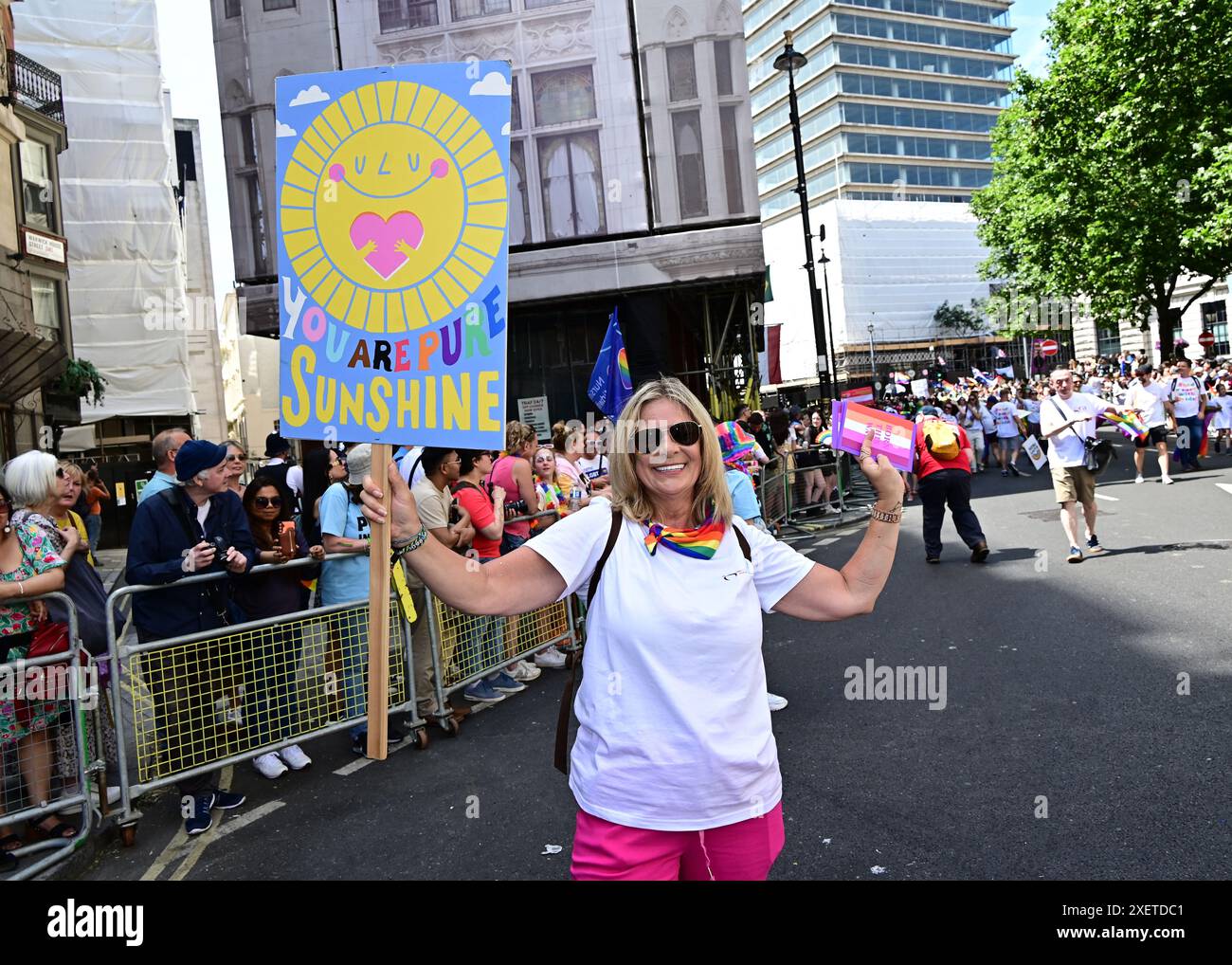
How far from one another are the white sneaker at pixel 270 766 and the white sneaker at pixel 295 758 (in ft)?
0.13

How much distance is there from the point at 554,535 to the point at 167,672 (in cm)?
360

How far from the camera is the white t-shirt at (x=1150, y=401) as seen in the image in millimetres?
16219

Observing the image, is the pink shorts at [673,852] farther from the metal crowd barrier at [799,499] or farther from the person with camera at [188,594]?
the metal crowd barrier at [799,499]

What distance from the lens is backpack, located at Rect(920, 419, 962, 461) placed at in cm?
1079

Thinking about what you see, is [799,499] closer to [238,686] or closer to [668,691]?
[238,686]

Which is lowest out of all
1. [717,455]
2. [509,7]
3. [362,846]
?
[362,846]

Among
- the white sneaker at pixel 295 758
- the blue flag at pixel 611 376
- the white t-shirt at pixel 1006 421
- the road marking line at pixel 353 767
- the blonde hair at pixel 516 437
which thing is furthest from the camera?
the white t-shirt at pixel 1006 421

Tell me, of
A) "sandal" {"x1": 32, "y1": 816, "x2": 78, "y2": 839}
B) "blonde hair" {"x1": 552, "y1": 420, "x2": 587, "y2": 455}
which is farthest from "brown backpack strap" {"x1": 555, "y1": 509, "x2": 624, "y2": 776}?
"blonde hair" {"x1": 552, "y1": 420, "x2": 587, "y2": 455}

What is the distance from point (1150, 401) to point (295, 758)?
15320 millimetres

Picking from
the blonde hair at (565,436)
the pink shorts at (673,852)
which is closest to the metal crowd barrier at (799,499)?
the blonde hair at (565,436)

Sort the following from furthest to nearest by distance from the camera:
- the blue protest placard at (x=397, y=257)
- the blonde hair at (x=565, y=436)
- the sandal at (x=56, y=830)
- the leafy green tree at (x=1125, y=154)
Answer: the leafy green tree at (x=1125, y=154) → the blonde hair at (x=565, y=436) → the sandal at (x=56, y=830) → the blue protest placard at (x=397, y=257)
